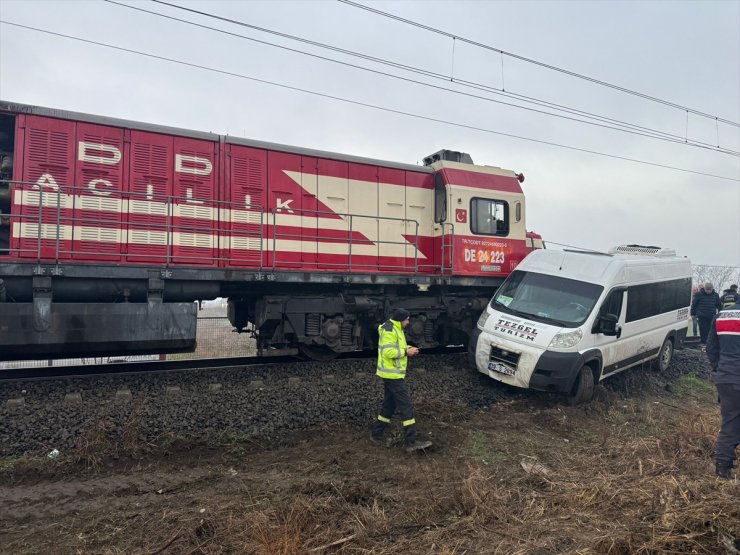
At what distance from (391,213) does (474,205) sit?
1872mm

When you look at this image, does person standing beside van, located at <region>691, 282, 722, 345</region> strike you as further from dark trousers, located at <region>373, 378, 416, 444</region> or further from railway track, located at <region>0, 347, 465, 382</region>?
dark trousers, located at <region>373, 378, 416, 444</region>

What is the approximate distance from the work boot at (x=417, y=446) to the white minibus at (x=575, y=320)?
266cm

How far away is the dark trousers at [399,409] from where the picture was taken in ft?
19.2

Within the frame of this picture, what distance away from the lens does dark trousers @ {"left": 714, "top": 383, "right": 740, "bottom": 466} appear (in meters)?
4.81

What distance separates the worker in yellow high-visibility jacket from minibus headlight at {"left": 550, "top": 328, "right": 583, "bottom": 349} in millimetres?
2844

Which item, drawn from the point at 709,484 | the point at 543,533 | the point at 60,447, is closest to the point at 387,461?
the point at 543,533

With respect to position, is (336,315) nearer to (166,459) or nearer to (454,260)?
(454,260)

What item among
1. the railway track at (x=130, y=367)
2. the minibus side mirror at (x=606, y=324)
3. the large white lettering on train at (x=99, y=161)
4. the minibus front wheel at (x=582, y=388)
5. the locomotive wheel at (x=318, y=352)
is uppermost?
the large white lettering on train at (x=99, y=161)

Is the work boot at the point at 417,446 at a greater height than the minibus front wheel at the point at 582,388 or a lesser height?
lesser

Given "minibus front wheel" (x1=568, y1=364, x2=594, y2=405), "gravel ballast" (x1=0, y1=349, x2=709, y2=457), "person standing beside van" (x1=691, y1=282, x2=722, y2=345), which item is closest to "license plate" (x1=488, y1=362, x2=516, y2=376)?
"gravel ballast" (x1=0, y1=349, x2=709, y2=457)

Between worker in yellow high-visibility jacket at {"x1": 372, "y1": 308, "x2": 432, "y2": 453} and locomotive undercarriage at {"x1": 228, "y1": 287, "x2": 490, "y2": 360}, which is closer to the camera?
worker in yellow high-visibility jacket at {"x1": 372, "y1": 308, "x2": 432, "y2": 453}

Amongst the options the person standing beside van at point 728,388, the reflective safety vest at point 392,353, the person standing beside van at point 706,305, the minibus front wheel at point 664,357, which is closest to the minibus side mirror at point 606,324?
the person standing beside van at point 728,388

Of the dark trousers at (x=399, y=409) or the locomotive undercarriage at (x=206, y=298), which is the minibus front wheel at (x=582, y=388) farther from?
the dark trousers at (x=399, y=409)

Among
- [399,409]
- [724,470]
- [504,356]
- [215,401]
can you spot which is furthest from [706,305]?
[215,401]
